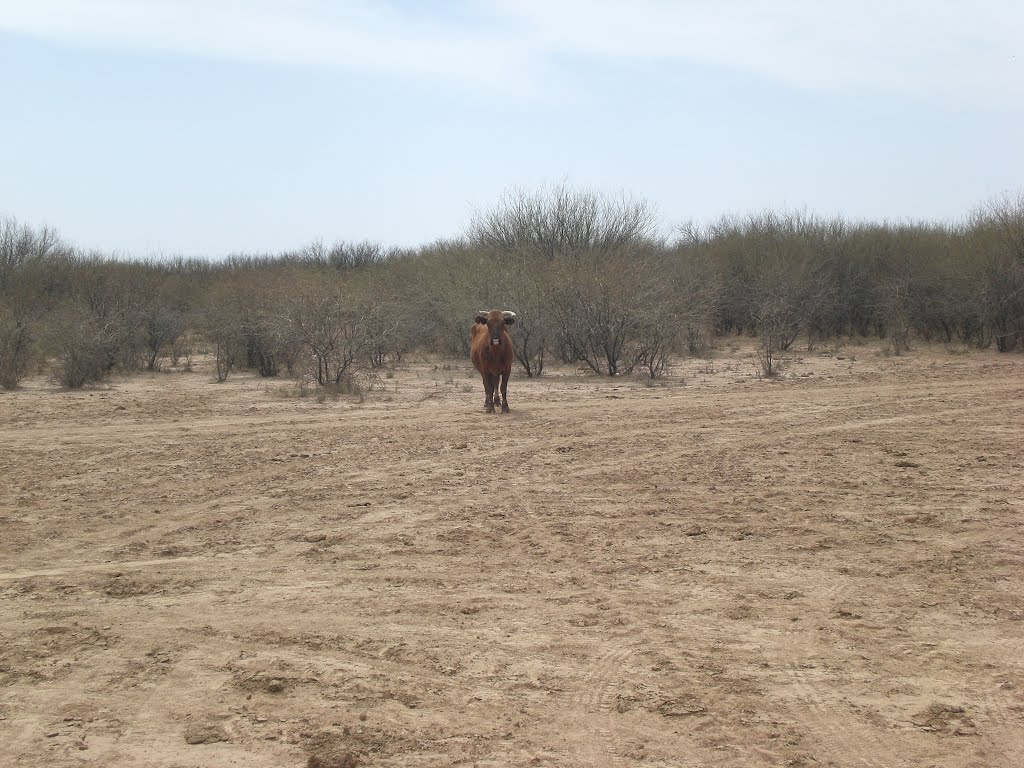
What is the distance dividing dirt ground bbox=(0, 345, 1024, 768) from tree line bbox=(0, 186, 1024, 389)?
25.5 feet

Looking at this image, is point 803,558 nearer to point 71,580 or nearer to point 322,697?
point 322,697

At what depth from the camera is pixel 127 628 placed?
5.85m

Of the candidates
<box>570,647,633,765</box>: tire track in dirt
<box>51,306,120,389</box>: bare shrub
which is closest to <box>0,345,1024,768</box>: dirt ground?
<box>570,647,633,765</box>: tire track in dirt

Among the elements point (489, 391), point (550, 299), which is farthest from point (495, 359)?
point (550, 299)

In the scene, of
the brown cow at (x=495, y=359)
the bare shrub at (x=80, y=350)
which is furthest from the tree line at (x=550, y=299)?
the brown cow at (x=495, y=359)

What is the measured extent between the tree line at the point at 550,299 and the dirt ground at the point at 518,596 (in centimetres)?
777

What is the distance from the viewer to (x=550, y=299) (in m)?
21.9

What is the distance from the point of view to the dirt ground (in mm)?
4496

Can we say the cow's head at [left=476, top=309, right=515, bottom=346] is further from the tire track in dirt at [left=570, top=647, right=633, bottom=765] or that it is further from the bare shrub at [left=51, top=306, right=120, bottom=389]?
the tire track in dirt at [left=570, top=647, right=633, bottom=765]

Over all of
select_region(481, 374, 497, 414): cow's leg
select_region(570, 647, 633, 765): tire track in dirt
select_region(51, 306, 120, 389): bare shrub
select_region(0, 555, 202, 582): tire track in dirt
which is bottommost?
select_region(570, 647, 633, 765): tire track in dirt

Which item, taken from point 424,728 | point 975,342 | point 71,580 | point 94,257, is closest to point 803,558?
point 424,728

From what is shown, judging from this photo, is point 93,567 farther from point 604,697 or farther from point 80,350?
point 80,350

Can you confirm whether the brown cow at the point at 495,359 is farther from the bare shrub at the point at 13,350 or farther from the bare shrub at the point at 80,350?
the bare shrub at the point at 13,350

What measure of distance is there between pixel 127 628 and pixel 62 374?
14803 millimetres
